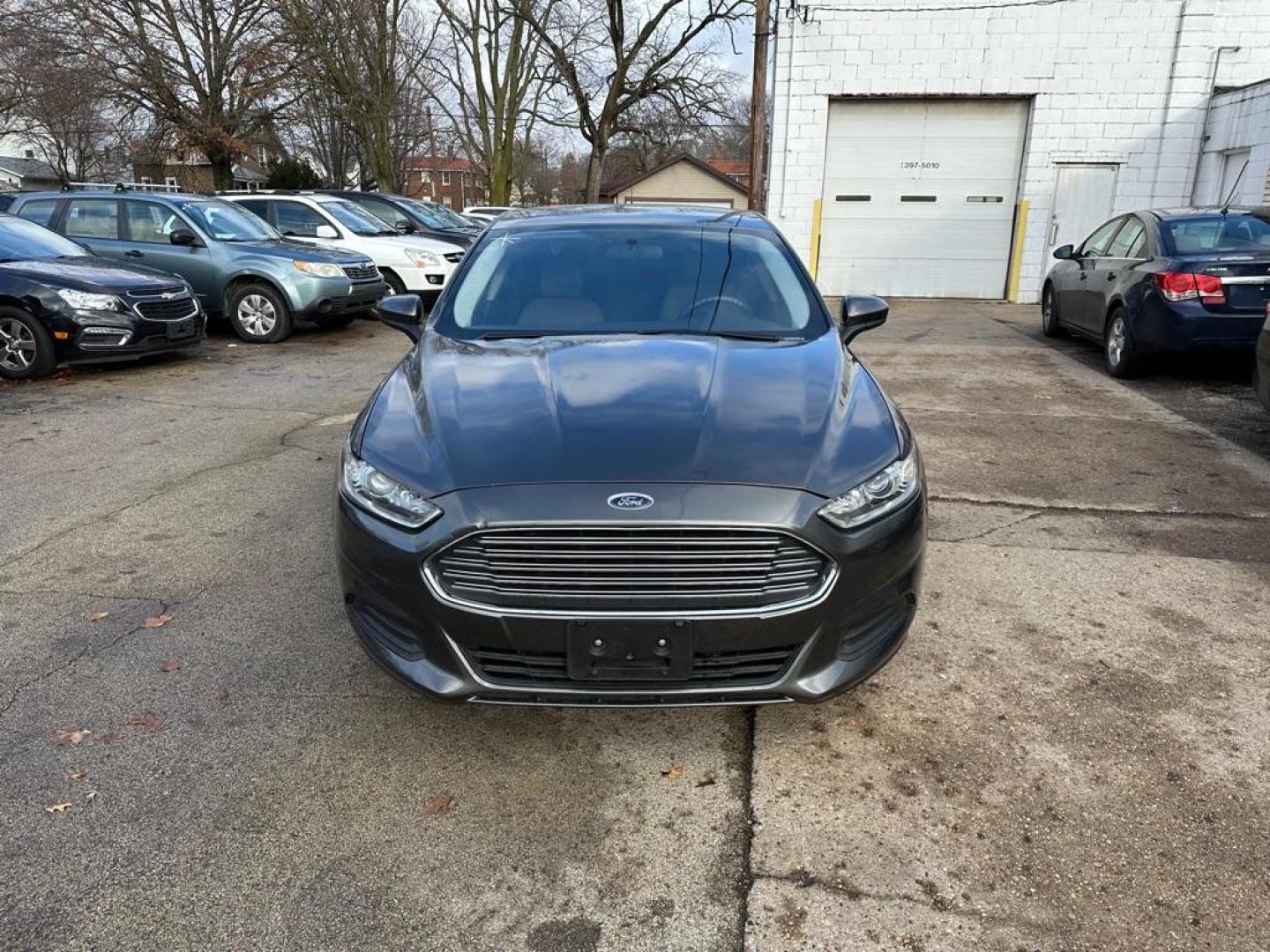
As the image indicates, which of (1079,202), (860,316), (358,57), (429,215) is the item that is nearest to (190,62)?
(358,57)

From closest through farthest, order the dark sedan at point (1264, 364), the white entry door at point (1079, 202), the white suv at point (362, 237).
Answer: the dark sedan at point (1264, 364) < the white suv at point (362, 237) < the white entry door at point (1079, 202)

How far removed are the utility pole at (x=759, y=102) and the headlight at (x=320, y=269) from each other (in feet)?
28.7

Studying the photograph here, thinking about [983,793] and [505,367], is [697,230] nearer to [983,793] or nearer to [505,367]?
[505,367]

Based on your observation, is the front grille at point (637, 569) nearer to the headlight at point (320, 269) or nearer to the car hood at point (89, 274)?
the car hood at point (89, 274)

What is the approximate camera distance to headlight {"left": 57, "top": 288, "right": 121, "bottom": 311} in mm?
8148

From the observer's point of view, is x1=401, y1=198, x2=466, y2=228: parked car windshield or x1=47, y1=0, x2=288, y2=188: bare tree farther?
x1=47, y1=0, x2=288, y2=188: bare tree

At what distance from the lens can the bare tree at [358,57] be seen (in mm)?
23859

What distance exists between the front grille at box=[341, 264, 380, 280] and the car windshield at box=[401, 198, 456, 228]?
3768 mm

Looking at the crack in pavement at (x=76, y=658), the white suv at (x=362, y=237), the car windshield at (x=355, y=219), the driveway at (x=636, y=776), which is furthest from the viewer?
the car windshield at (x=355, y=219)

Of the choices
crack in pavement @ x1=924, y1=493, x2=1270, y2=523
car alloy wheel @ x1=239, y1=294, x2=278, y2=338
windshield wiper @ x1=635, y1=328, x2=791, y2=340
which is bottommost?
crack in pavement @ x1=924, y1=493, x2=1270, y2=523

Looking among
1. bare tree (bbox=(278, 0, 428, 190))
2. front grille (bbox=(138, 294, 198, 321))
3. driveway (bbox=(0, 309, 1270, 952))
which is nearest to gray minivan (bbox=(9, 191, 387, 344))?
front grille (bbox=(138, 294, 198, 321))

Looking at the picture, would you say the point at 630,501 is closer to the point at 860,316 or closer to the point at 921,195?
the point at 860,316

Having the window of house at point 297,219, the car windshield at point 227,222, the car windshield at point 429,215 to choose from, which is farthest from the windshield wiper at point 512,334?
the car windshield at point 429,215

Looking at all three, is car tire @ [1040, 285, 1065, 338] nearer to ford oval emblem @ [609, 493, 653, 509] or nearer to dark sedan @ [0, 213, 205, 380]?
dark sedan @ [0, 213, 205, 380]
